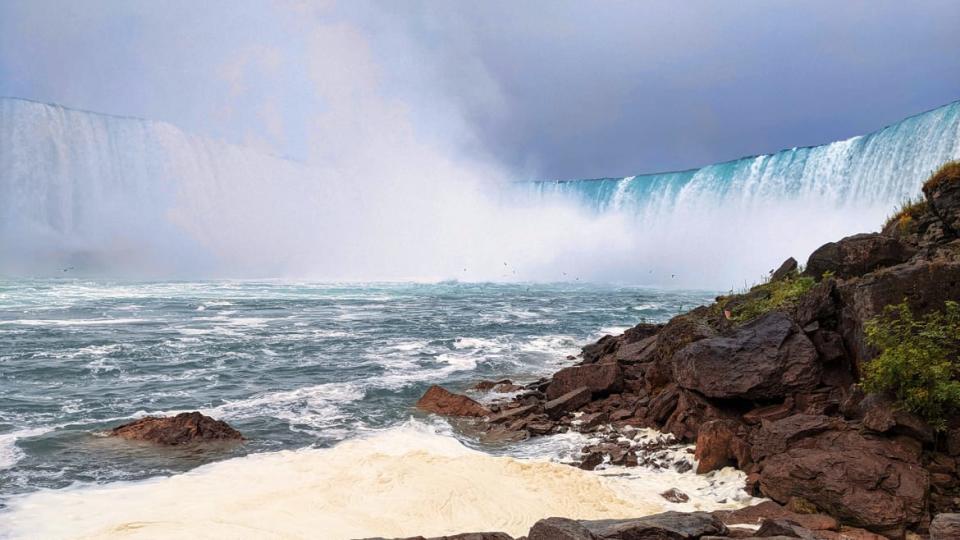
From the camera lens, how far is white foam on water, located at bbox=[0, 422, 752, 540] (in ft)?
24.8

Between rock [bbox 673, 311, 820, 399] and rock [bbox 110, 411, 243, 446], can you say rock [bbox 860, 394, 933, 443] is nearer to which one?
rock [bbox 673, 311, 820, 399]

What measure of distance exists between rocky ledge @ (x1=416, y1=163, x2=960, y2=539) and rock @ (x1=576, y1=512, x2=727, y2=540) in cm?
4

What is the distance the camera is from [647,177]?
7850cm

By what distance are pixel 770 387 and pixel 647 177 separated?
7223cm

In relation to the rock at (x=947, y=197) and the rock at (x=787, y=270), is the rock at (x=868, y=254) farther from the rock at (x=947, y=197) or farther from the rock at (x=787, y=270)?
the rock at (x=787, y=270)

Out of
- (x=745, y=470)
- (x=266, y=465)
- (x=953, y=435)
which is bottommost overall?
(x=266, y=465)

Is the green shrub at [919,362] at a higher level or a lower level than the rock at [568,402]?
higher

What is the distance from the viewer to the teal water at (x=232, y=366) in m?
10.9

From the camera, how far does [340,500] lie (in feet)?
27.9

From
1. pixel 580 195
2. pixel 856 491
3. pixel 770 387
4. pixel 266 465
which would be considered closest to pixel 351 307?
pixel 266 465

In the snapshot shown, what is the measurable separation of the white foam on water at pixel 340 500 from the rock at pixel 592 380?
370 centimetres

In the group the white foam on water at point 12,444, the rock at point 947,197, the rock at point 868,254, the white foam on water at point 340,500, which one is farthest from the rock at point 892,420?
the white foam on water at point 12,444

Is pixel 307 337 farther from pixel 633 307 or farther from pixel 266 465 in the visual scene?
pixel 633 307

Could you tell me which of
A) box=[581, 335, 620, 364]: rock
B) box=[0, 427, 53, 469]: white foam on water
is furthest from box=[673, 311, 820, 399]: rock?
box=[0, 427, 53, 469]: white foam on water
